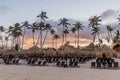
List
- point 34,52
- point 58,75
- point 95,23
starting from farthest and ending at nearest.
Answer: point 95,23 → point 34,52 → point 58,75

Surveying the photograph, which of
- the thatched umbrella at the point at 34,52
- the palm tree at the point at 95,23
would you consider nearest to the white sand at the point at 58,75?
the thatched umbrella at the point at 34,52

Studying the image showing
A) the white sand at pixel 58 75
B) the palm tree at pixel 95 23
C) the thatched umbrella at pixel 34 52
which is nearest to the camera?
the white sand at pixel 58 75

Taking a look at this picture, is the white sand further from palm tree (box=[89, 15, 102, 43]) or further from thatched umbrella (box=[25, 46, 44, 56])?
palm tree (box=[89, 15, 102, 43])

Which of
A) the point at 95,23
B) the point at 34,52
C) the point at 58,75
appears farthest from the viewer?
the point at 95,23

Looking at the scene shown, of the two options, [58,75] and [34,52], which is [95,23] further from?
[58,75]

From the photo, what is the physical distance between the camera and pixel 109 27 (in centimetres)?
11669

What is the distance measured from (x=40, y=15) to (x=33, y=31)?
7.32m

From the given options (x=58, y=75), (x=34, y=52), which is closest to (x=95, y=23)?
(x=34, y=52)

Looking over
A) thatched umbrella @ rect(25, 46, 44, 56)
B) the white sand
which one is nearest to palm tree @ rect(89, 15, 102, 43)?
thatched umbrella @ rect(25, 46, 44, 56)

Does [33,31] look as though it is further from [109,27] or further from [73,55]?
[73,55]

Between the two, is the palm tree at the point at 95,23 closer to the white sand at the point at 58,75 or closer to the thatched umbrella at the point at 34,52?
the thatched umbrella at the point at 34,52

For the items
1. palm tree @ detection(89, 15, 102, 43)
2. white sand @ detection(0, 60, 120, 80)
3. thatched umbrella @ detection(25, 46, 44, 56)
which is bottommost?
white sand @ detection(0, 60, 120, 80)

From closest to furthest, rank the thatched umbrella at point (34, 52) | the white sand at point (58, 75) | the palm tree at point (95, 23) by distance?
the white sand at point (58, 75), the thatched umbrella at point (34, 52), the palm tree at point (95, 23)

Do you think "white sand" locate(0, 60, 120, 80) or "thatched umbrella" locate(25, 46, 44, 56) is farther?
"thatched umbrella" locate(25, 46, 44, 56)
